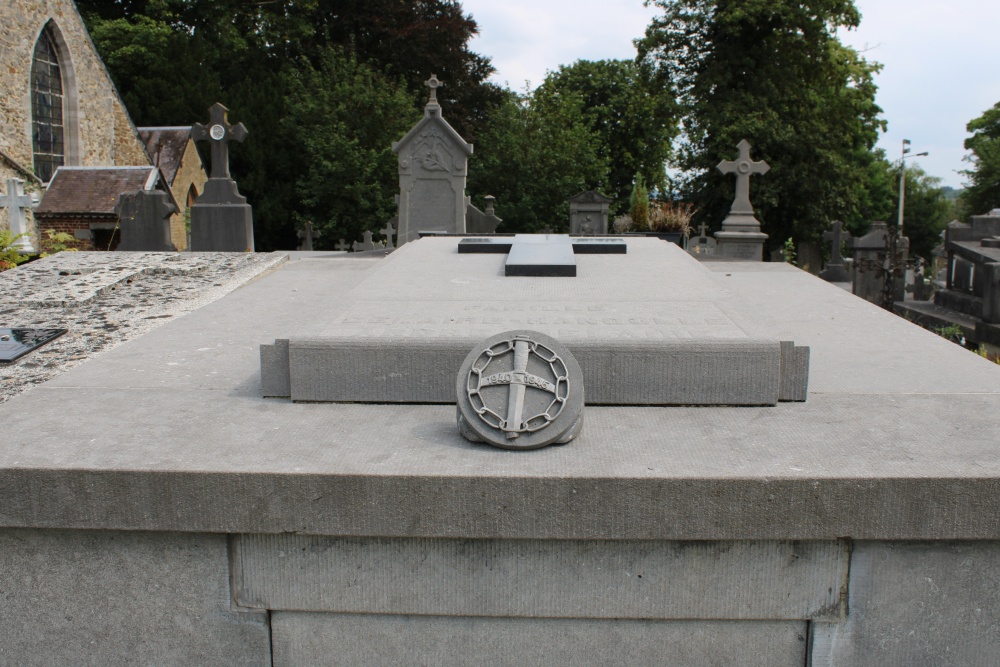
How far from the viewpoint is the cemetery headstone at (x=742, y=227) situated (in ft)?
42.5

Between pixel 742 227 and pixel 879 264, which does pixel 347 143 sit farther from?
pixel 879 264

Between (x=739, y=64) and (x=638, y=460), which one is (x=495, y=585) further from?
(x=739, y=64)

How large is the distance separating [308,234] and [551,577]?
23919mm

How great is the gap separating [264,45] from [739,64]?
16361mm

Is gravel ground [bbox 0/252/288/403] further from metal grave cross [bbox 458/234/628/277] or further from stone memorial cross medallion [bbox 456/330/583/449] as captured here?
stone memorial cross medallion [bbox 456/330/583/449]

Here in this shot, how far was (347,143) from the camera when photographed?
24.9 metres

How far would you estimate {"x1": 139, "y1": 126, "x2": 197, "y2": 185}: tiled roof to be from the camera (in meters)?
26.7

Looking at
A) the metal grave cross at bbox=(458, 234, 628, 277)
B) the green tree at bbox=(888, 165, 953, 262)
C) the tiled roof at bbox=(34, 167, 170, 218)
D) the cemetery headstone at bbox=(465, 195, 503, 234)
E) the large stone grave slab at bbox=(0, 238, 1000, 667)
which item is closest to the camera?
the large stone grave slab at bbox=(0, 238, 1000, 667)

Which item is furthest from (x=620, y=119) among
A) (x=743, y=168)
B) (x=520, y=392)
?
(x=520, y=392)

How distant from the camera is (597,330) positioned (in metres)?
3.53

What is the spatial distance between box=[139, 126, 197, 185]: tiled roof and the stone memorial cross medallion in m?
25.8

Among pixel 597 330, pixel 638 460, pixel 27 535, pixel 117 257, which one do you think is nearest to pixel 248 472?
pixel 27 535

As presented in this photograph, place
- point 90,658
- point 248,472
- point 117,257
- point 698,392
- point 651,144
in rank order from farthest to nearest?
point 651,144 → point 117,257 → point 698,392 → point 90,658 → point 248,472

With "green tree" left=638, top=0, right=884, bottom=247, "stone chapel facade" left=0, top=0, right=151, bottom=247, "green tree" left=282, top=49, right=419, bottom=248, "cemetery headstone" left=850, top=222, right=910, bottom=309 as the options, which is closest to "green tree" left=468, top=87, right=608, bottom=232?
"green tree" left=282, top=49, right=419, bottom=248
